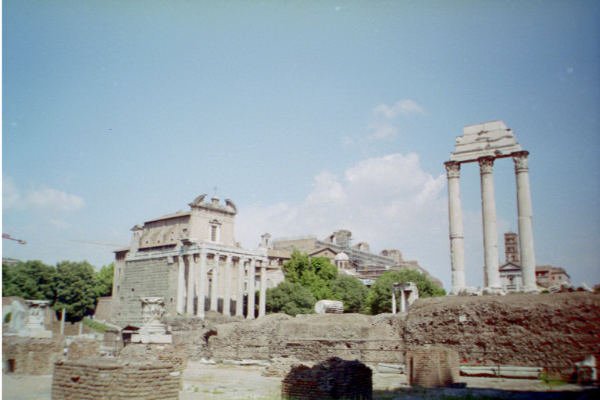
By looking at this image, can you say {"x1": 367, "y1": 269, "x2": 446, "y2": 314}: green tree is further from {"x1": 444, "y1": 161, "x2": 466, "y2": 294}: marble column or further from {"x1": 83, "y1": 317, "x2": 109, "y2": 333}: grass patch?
{"x1": 83, "y1": 317, "x2": 109, "y2": 333}: grass patch

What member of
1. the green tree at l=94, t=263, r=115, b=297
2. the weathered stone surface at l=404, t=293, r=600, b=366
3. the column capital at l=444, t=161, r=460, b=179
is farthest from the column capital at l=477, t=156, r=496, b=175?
the green tree at l=94, t=263, r=115, b=297

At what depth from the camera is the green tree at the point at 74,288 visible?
45281mm

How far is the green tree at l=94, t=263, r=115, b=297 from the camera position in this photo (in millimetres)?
57200

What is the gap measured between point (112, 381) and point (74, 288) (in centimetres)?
4299

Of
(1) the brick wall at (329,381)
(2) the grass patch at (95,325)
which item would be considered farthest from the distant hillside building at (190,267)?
(1) the brick wall at (329,381)

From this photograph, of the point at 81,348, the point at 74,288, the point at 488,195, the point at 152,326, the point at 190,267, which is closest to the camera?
the point at 152,326

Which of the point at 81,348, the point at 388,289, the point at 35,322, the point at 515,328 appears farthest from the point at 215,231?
the point at 515,328

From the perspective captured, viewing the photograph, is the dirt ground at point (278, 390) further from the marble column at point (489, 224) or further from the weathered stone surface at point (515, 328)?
the marble column at point (489, 224)

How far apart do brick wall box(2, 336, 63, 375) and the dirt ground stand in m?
0.43

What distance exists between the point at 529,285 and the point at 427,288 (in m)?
24.4

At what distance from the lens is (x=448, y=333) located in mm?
18781

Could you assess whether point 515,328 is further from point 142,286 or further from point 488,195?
point 142,286

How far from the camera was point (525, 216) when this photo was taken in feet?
75.7

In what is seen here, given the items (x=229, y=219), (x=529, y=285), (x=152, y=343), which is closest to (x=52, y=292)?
(x=229, y=219)
